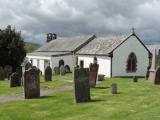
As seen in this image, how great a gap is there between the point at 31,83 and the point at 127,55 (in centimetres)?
2495

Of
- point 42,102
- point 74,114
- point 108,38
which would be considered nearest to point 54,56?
point 108,38

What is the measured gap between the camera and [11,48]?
187 feet

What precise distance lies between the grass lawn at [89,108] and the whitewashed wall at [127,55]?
73.6ft

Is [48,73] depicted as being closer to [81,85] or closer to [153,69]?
[153,69]

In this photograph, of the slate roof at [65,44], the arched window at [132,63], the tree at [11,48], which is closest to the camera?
the arched window at [132,63]

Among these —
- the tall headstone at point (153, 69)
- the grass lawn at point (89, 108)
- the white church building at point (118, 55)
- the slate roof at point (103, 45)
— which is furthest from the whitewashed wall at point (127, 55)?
the grass lawn at point (89, 108)

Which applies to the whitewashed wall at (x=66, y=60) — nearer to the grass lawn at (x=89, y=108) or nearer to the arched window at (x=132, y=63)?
the arched window at (x=132, y=63)

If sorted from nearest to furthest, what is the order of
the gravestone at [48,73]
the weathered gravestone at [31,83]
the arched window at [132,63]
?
the weathered gravestone at [31,83], the gravestone at [48,73], the arched window at [132,63]

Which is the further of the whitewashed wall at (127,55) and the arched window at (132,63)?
the arched window at (132,63)

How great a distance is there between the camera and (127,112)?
61.5 feet

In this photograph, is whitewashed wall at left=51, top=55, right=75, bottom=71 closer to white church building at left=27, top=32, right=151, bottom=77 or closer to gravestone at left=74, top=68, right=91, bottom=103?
white church building at left=27, top=32, right=151, bottom=77

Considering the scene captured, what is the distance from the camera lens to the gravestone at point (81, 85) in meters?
23.0

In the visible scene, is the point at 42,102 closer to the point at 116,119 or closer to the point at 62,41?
the point at 116,119

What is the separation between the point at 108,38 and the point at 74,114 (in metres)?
35.8
